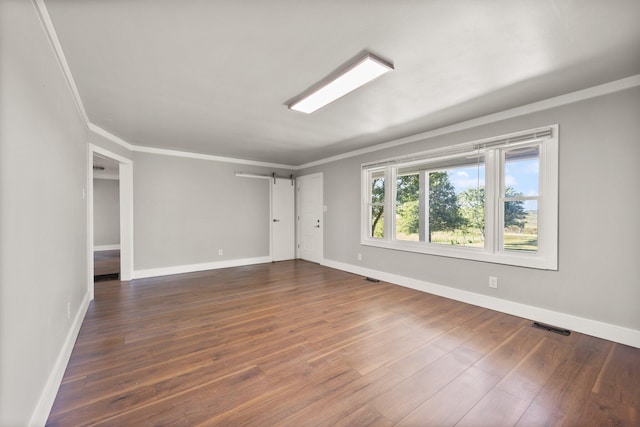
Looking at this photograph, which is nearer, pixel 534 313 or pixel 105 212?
pixel 534 313

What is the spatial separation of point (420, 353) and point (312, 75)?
Result: 99.0 inches

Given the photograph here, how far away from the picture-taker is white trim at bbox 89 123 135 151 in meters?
3.54

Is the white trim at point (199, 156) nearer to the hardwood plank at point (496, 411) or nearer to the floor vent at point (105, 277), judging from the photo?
the floor vent at point (105, 277)

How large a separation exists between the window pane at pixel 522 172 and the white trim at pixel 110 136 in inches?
206

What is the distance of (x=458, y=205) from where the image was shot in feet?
12.3

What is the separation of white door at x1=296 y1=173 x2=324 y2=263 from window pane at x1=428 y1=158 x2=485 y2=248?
257cm

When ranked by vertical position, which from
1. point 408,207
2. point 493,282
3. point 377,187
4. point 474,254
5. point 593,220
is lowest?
point 493,282

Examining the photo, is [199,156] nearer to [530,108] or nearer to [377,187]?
[377,187]

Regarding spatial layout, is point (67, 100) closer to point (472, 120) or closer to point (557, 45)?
point (557, 45)

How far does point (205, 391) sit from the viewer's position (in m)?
1.77

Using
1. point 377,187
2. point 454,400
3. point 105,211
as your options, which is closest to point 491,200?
point 377,187

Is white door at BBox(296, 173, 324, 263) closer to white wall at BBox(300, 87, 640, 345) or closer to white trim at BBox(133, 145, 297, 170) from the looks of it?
white trim at BBox(133, 145, 297, 170)

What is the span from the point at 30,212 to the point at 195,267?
4.14 metres

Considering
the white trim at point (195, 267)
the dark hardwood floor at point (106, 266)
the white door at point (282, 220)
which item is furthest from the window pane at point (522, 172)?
the dark hardwood floor at point (106, 266)
